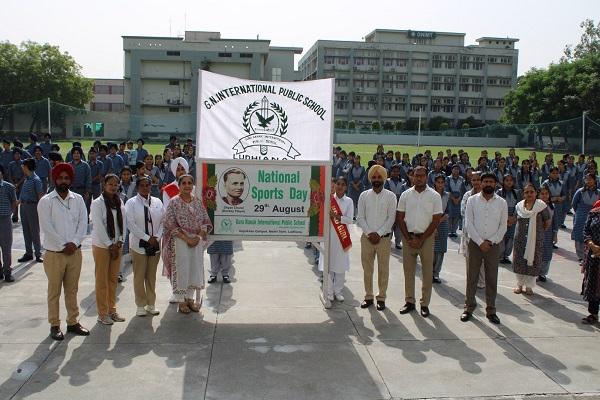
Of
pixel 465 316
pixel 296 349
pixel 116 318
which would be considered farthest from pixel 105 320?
pixel 465 316

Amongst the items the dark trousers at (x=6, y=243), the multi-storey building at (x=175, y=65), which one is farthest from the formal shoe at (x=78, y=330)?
the multi-storey building at (x=175, y=65)

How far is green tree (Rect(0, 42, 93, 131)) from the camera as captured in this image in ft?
189

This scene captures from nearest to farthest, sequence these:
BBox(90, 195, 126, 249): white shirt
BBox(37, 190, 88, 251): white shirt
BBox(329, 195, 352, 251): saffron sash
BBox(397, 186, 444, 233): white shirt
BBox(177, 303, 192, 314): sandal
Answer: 1. BBox(37, 190, 88, 251): white shirt
2. BBox(90, 195, 126, 249): white shirt
3. BBox(177, 303, 192, 314): sandal
4. BBox(397, 186, 444, 233): white shirt
5. BBox(329, 195, 352, 251): saffron sash

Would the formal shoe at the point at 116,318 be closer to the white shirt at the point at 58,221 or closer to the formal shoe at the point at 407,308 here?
the white shirt at the point at 58,221

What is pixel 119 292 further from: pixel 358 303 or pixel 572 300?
pixel 572 300

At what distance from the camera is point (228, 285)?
26.8 feet

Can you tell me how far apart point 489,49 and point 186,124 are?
6569 cm

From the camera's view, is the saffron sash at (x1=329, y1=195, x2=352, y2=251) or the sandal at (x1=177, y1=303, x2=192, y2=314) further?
the saffron sash at (x1=329, y1=195, x2=352, y2=251)

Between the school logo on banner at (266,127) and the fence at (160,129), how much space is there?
1869 cm

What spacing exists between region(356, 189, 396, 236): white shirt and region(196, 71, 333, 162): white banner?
2.79 ft

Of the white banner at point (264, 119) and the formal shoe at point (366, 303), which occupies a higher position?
the white banner at point (264, 119)

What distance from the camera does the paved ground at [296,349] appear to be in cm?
489

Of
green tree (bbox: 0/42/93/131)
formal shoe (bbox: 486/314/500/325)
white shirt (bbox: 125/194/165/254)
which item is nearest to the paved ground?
formal shoe (bbox: 486/314/500/325)

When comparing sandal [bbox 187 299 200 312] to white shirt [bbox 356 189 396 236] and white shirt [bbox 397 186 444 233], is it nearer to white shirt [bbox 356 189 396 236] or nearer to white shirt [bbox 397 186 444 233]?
white shirt [bbox 356 189 396 236]
